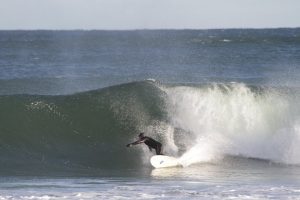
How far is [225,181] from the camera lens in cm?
1677

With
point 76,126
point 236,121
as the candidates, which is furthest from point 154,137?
point 236,121

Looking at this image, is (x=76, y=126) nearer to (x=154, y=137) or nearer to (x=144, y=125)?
(x=144, y=125)

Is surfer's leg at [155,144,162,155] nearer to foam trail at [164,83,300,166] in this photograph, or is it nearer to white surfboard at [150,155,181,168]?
white surfboard at [150,155,181,168]

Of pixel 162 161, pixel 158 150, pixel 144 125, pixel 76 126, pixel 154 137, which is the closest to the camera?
pixel 162 161

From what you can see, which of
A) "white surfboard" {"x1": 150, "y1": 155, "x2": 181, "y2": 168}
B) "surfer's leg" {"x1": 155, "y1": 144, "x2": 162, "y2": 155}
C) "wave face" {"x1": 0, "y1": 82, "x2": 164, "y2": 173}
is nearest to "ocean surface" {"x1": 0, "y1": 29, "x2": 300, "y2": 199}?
"wave face" {"x1": 0, "y1": 82, "x2": 164, "y2": 173}

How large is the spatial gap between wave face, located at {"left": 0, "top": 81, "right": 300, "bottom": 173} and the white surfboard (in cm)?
41

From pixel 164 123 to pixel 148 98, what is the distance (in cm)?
200

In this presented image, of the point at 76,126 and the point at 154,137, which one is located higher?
the point at 76,126

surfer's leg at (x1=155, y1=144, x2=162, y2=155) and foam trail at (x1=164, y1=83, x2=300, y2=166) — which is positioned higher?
foam trail at (x1=164, y1=83, x2=300, y2=166)

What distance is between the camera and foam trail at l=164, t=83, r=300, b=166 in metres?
20.7

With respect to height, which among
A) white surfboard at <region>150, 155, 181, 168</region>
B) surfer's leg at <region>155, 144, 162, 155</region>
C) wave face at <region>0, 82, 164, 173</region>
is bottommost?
white surfboard at <region>150, 155, 181, 168</region>

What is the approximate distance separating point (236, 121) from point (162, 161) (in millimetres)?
5370

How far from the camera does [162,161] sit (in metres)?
18.8

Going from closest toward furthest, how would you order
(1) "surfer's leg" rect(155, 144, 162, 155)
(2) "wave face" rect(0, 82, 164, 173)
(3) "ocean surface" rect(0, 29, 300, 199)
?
(3) "ocean surface" rect(0, 29, 300, 199) < (1) "surfer's leg" rect(155, 144, 162, 155) < (2) "wave face" rect(0, 82, 164, 173)
